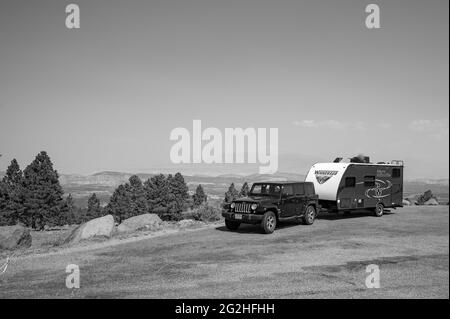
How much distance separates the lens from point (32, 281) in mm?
8586

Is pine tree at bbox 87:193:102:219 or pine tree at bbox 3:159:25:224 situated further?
pine tree at bbox 87:193:102:219

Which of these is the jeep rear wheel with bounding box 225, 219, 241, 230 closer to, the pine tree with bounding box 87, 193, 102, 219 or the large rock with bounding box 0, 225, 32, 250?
the large rock with bounding box 0, 225, 32, 250

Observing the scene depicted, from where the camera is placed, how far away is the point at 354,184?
787 inches

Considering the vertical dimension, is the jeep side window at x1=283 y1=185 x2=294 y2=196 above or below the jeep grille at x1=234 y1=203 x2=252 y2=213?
above

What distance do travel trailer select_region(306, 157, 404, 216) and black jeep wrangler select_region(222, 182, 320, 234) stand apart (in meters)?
1.47

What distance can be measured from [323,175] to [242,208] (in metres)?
6.60

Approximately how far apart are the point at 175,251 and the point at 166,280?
142 inches

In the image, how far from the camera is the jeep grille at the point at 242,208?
15.4 m

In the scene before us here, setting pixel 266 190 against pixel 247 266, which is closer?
pixel 247 266

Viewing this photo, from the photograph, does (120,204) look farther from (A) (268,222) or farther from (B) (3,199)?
(A) (268,222)

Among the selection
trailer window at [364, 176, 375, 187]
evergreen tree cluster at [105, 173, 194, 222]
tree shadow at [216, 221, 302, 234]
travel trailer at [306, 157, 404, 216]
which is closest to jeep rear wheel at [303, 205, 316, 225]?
tree shadow at [216, 221, 302, 234]

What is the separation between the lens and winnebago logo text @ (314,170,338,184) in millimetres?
19786
